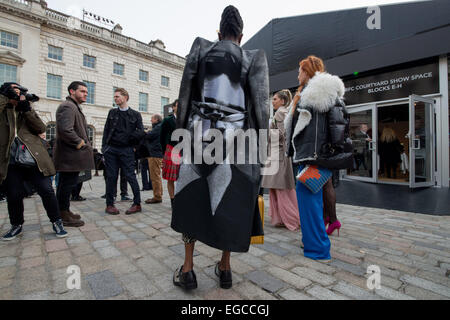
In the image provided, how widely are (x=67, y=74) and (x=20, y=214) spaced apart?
78.5 feet

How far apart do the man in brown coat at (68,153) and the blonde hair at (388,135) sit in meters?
9.99

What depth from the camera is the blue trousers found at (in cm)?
244

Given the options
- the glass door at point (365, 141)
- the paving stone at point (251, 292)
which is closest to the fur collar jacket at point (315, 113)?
the paving stone at point (251, 292)

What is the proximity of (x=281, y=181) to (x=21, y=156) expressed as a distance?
11.6 ft

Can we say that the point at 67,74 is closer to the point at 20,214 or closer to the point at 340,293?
the point at 20,214

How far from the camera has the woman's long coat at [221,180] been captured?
1626 millimetres

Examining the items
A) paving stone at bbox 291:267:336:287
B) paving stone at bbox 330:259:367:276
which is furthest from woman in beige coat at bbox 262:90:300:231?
paving stone at bbox 291:267:336:287

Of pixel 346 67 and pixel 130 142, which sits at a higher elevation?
pixel 346 67

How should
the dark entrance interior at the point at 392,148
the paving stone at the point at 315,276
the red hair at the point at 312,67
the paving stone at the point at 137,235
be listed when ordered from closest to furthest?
the paving stone at the point at 315,276 → the red hair at the point at 312,67 → the paving stone at the point at 137,235 → the dark entrance interior at the point at 392,148

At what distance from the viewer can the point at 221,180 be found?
1.67m

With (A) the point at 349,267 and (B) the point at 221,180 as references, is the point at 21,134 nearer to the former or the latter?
(B) the point at 221,180

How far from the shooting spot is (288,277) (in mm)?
2043

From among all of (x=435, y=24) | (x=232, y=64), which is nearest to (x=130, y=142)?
(x=232, y=64)

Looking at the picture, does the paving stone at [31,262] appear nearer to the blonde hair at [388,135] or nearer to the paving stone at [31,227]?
the paving stone at [31,227]
